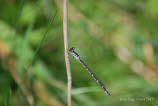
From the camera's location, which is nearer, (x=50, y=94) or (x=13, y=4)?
(x=50, y=94)

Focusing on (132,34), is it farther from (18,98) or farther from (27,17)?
(18,98)

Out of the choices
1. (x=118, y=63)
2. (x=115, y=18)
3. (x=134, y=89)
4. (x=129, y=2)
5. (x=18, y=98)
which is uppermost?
(x=129, y=2)

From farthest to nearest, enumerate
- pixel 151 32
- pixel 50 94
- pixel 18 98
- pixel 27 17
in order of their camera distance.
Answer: pixel 151 32
pixel 27 17
pixel 50 94
pixel 18 98

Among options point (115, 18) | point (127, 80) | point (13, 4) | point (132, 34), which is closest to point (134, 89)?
point (127, 80)

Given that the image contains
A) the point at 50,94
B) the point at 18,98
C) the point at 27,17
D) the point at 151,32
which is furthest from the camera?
the point at 151,32

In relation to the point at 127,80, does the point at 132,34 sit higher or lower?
higher

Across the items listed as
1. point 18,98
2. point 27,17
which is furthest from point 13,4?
point 18,98

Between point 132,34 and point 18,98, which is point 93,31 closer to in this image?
point 132,34
